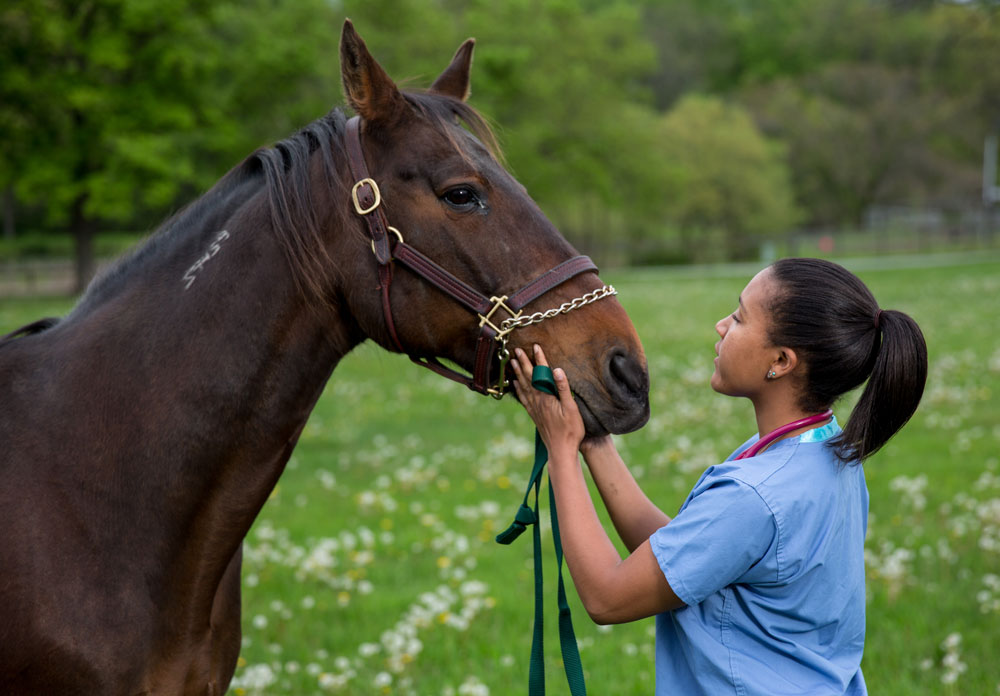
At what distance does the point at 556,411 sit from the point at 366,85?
3.72 ft

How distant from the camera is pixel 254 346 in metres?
2.61

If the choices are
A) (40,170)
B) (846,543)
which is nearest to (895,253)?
(40,170)

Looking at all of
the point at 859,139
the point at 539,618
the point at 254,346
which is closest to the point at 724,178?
the point at 859,139

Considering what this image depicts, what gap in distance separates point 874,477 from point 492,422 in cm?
484

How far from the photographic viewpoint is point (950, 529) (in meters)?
6.24

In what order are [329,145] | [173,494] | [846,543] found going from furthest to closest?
[329,145] < [173,494] < [846,543]

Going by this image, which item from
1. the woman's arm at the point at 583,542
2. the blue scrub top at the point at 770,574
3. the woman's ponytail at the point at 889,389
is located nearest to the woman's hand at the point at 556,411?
the woman's arm at the point at 583,542

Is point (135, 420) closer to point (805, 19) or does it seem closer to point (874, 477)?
point (874, 477)

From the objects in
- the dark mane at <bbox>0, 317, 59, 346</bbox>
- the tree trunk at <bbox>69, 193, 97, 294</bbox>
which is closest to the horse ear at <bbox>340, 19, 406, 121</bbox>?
the dark mane at <bbox>0, 317, 59, 346</bbox>

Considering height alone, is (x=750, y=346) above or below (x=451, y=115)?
below

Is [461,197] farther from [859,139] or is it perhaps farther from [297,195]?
[859,139]

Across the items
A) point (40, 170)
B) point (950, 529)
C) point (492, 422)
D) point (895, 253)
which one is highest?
point (40, 170)

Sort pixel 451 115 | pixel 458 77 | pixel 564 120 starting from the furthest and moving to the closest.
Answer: pixel 564 120, pixel 458 77, pixel 451 115

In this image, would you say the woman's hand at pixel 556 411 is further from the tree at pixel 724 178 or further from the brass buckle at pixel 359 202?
the tree at pixel 724 178
